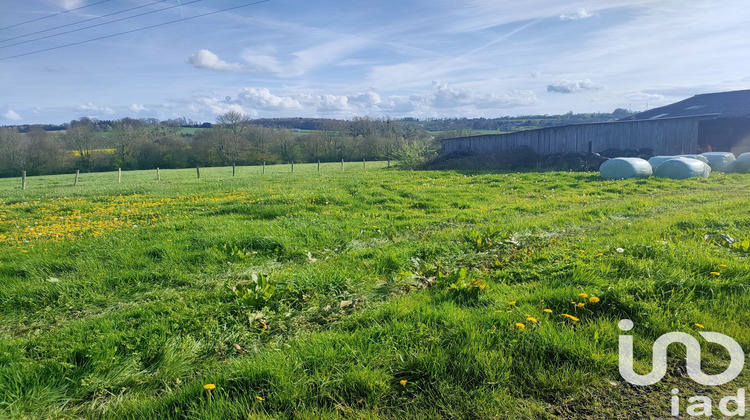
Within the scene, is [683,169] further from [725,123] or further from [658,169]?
[725,123]

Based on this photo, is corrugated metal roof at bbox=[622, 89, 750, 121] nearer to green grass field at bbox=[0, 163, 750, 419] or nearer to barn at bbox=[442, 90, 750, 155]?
barn at bbox=[442, 90, 750, 155]

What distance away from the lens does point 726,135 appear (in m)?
39.2

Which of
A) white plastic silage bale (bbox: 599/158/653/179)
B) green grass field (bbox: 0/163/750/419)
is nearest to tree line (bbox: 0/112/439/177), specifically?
white plastic silage bale (bbox: 599/158/653/179)

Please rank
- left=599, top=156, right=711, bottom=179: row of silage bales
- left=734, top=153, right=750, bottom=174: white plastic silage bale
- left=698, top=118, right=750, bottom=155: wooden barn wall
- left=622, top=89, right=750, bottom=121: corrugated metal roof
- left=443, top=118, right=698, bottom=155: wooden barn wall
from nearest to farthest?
left=599, top=156, right=711, bottom=179: row of silage bales < left=734, top=153, right=750, bottom=174: white plastic silage bale < left=443, top=118, right=698, bottom=155: wooden barn wall < left=698, top=118, right=750, bottom=155: wooden barn wall < left=622, top=89, right=750, bottom=121: corrugated metal roof

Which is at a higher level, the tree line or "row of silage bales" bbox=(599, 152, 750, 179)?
the tree line

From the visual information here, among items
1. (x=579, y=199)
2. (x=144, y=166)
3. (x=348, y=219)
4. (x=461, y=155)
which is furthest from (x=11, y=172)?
(x=579, y=199)

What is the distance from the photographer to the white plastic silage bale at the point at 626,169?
2036 centimetres

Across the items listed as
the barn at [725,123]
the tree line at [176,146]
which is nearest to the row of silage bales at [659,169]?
the barn at [725,123]

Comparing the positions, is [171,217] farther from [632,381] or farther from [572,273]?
[632,381]

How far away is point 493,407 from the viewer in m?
2.74

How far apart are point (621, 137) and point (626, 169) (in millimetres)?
17191

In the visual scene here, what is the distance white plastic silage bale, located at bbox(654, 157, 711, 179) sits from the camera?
1983cm

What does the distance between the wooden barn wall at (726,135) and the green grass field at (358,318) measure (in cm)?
4180

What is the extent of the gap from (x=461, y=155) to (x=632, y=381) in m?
43.5
